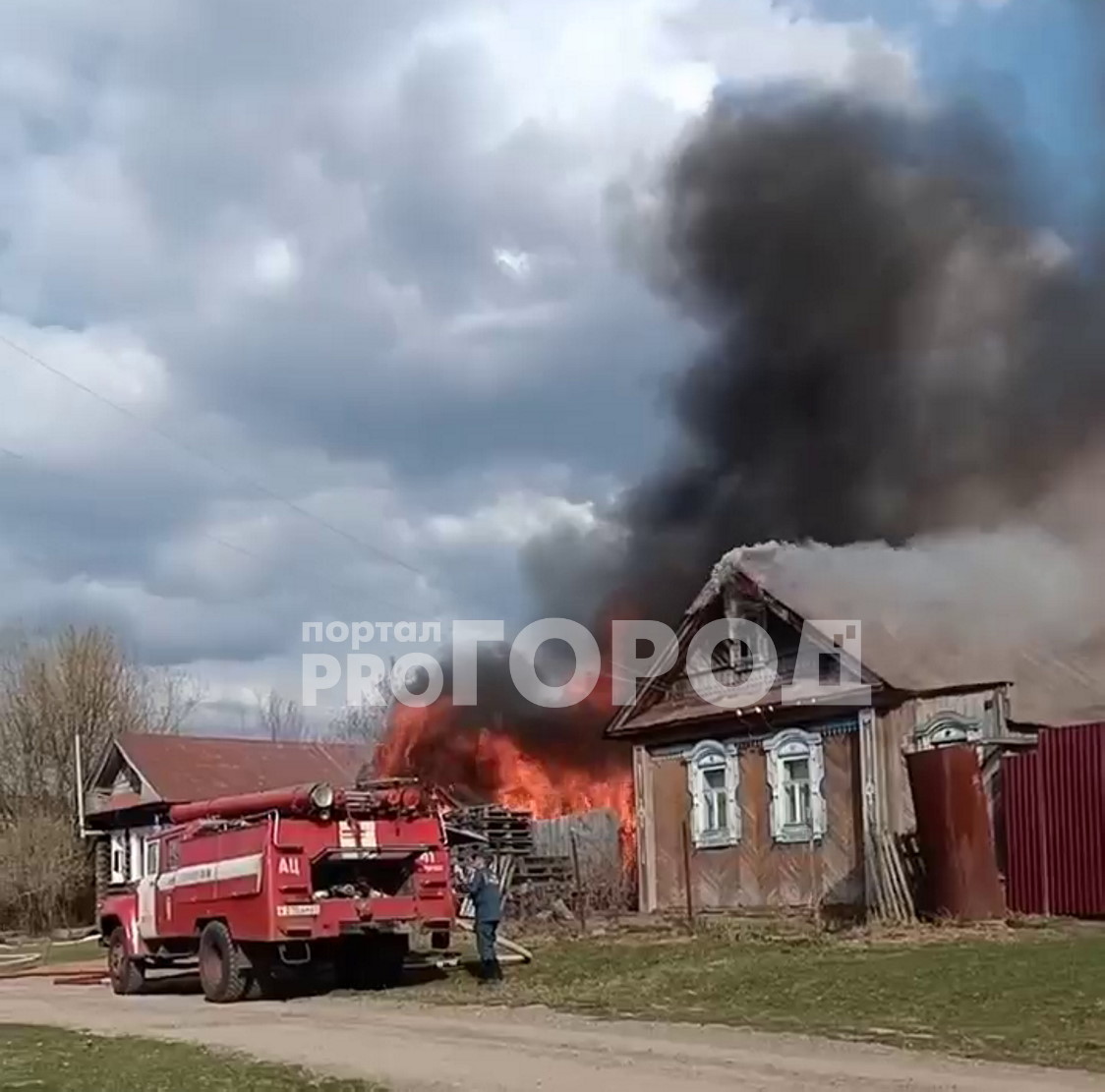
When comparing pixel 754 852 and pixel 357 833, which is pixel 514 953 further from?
pixel 754 852

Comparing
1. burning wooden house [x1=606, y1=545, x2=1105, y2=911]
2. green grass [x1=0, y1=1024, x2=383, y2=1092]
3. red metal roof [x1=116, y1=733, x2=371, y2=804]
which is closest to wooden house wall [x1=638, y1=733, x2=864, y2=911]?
burning wooden house [x1=606, y1=545, x2=1105, y2=911]

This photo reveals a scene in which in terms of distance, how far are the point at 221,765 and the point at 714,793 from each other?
24155mm

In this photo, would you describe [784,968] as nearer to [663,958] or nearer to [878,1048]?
[663,958]

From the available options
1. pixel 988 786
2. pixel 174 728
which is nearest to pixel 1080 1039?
pixel 988 786

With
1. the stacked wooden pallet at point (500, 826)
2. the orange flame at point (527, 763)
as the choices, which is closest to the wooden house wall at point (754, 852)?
the orange flame at point (527, 763)

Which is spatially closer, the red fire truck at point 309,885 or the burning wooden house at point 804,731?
the red fire truck at point 309,885

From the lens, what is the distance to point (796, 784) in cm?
2808

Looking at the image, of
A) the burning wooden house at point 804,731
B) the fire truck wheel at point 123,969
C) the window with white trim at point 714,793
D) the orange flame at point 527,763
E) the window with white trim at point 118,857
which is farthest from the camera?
the window with white trim at point 118,857

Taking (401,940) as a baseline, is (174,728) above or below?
above

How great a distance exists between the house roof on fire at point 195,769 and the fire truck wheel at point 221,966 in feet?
88.3

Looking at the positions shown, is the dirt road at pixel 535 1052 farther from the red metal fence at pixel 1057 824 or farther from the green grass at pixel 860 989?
the red metal fence at pixel 1057 824

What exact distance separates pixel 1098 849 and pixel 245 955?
11.1m

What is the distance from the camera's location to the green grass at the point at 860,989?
13.4 metres

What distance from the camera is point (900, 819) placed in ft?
85.3
